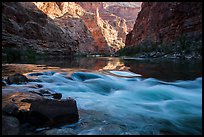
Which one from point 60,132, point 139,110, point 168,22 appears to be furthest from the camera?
point 168,22

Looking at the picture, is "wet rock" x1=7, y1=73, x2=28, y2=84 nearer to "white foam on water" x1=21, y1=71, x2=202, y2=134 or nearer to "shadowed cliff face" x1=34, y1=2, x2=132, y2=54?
"white foam on water" x1=21, y1=71, x2=202, y2=134

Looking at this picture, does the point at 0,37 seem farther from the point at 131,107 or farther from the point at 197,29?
the point at 197,29

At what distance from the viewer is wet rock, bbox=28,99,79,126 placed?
3.20 meters

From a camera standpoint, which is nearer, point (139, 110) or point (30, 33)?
point (139, 110)

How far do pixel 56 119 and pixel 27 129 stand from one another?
40 centimetres

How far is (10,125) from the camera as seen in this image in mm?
3057

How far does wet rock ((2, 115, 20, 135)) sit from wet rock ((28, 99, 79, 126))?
198mm

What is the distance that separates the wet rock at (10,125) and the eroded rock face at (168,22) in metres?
32.0

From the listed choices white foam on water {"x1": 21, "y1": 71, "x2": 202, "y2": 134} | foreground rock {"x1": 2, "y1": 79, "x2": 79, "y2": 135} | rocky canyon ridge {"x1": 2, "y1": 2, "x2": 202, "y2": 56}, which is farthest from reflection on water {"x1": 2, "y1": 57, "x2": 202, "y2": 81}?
rocky canyon ridge {"x1": 2, "y1": 2, "x2": 202, "y2": 56}

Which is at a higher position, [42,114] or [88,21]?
[88,21]

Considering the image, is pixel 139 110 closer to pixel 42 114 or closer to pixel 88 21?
pixel 42 114

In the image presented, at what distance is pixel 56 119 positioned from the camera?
3.24 meters

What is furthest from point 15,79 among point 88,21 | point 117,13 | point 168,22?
point 117,13

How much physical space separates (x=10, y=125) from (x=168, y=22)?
44385 millimetres
